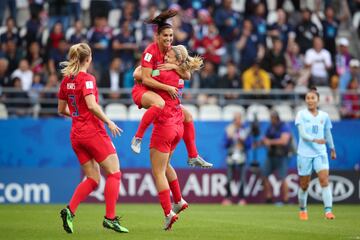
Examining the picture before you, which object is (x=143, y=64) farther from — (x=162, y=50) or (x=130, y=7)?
(x=130, y=7)

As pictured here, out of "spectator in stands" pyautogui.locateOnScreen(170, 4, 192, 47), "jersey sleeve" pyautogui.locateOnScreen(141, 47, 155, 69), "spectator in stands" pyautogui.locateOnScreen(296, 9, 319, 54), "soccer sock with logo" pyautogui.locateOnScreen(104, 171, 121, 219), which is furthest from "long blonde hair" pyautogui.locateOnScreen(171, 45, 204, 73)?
"spectator in stands" pyautogui.locateOnScreen(296, 9, 319, 54)

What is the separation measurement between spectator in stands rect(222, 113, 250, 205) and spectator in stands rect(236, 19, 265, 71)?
2469 mm

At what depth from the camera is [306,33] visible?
89.1 ft

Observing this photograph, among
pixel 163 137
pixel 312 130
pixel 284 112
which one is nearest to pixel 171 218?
pixel 163 137

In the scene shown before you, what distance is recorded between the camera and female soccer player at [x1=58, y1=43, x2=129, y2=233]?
12.7 m

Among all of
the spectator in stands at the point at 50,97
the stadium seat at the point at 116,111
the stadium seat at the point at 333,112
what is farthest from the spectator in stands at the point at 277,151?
the spectator in stands at the point at 50,97

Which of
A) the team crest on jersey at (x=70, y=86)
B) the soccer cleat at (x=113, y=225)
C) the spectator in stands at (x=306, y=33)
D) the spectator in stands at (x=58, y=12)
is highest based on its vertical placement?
the spectator in stands at (x=58, y=12)

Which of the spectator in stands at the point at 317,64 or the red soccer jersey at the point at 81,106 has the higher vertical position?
the spectator in stands at the point at 317,64

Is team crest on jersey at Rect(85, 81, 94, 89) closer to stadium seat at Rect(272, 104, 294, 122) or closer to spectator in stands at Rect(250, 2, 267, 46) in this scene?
stadium seat at Rect(272, 104, 294, 122)

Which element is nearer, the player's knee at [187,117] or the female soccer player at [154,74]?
the female soccer player at [154,74]

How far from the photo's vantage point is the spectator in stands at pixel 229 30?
26516mm

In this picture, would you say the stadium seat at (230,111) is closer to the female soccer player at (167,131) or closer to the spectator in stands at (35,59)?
the spectator in stands at (35,59)

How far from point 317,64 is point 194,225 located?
39.6 ft

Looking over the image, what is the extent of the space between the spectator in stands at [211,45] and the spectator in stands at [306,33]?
2.69 meters
